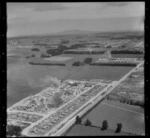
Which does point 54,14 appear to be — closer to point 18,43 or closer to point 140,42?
point 18,43

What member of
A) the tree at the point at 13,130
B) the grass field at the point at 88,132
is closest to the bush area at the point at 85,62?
the grass field at the point at 88,132

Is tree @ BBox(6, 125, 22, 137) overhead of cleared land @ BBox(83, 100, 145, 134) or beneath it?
beneath

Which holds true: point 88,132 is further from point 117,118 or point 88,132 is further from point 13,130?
point 13,130

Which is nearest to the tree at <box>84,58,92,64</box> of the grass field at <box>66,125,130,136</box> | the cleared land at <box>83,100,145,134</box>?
the cleared land at <box>83,100,145,134</box>

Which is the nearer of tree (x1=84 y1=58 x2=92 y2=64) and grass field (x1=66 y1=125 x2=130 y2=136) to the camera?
grass field (x1=66 y1=125 x2=130 y2=136)

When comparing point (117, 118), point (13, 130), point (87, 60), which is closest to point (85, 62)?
point (87, 60)

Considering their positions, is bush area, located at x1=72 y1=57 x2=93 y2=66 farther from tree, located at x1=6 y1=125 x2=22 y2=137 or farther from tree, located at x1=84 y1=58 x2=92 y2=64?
tree, located at x1=6 y1=125 x2=22 y2=137

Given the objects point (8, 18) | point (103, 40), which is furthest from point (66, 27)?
point (8, 18)

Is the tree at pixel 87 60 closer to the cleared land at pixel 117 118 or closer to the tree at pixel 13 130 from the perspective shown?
the cleared land at pixel 117 118
